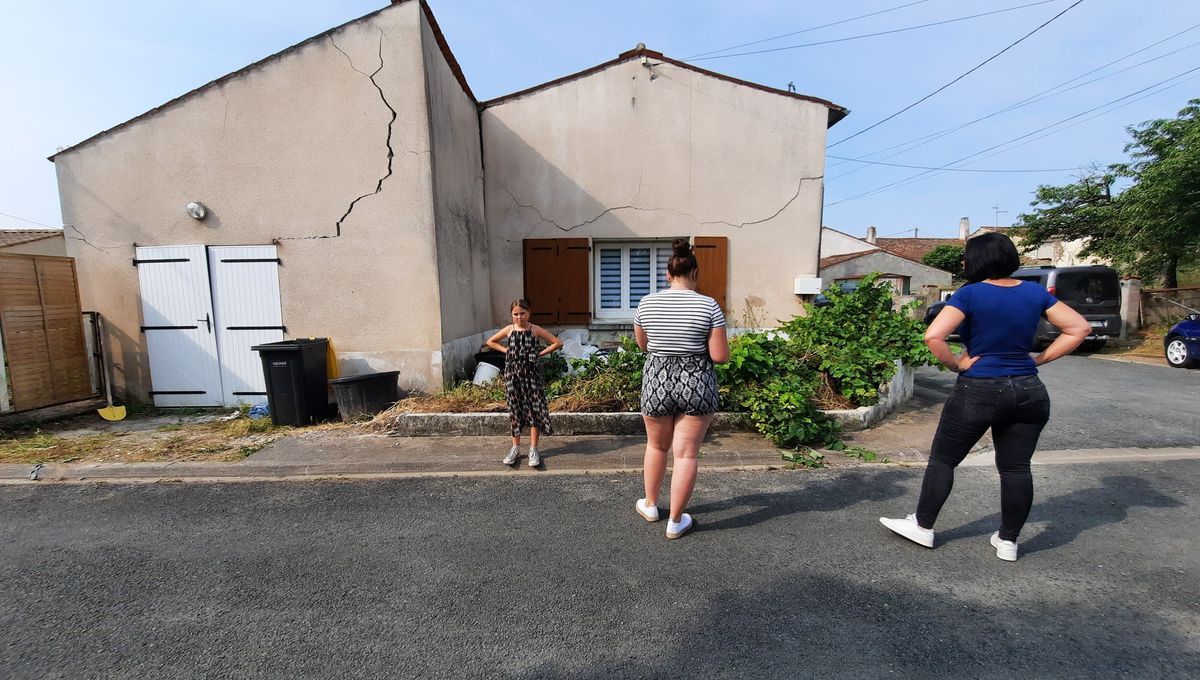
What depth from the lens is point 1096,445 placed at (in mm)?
4777

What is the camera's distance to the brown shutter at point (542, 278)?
8445mm

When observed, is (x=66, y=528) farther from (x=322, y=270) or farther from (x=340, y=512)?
(x=322, y=270)

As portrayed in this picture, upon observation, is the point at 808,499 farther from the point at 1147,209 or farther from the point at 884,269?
the point at 884,269

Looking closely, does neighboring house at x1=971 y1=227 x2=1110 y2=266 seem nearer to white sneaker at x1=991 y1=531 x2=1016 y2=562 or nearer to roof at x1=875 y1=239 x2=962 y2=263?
roof at x1=875 y1=239 x2=962 y2=263

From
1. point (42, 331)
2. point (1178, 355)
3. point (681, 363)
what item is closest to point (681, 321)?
point (681, 363)

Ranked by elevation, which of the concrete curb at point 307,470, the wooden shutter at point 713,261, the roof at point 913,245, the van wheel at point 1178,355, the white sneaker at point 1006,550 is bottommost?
the concrete curb at point 307,470

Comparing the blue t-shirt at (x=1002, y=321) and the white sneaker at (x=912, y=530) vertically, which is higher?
the blue t-shirt at (x=1002, y=321)

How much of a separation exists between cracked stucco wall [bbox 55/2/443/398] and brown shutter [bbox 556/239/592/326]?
2795 millimetres

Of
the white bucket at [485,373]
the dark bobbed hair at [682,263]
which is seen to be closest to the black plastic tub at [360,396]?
the white bucket at [485,373]

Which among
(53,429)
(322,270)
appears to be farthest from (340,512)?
(53,429)

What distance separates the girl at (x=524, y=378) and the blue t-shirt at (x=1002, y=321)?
2.91 m

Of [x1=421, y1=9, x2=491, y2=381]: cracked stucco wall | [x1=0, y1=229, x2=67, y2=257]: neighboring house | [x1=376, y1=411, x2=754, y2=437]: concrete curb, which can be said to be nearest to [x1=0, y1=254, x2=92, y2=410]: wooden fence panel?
[x1=376, y1=411, x2=754, y2=437]: concrete curb

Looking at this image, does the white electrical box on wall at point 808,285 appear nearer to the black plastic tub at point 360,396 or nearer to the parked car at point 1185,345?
the black plastic tub at point 360,396

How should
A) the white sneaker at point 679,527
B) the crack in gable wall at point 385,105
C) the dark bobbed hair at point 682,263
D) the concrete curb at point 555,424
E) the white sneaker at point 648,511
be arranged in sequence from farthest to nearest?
1. the crack in gable wall at point 385,105
2. the concrete curb at point 555,424
3. the white sneaker at point 648,511
4. the white sneaker at point 679,527
5. the dark bobbed hair at point 682,263
